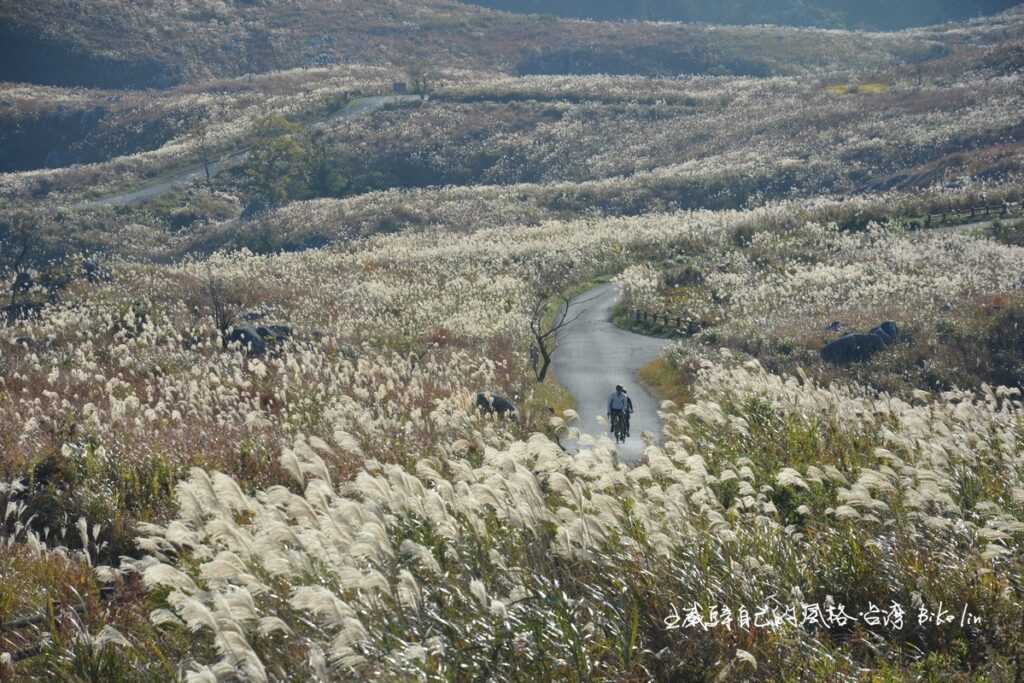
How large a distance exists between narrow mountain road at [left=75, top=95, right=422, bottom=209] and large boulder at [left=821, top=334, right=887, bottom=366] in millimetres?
67148

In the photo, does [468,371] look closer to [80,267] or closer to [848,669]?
[848,669]

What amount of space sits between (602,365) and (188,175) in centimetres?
7138

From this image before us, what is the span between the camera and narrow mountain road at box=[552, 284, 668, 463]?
2172cm

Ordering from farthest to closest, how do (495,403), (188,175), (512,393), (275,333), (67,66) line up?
(67,66) < (188,175) < (275,333) < (512,393) < (495,403)

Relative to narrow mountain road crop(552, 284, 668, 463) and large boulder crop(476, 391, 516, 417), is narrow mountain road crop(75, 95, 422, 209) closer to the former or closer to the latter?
narrow mountain road crop(552, 284, 668, 463)

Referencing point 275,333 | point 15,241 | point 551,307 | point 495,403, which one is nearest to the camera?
point 495,403

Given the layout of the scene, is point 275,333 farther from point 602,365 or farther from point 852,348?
point 852,348

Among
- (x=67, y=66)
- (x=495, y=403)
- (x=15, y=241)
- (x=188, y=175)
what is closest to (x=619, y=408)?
(x=495, y=403)

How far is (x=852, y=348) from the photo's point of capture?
90.9ft

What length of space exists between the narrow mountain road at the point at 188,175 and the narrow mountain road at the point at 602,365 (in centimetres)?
5398

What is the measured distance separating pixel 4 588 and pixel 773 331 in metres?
26.4

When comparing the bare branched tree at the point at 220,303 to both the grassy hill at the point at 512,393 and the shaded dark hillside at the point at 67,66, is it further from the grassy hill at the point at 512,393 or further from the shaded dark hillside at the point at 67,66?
the shaded dark hillside at the point at 67,66

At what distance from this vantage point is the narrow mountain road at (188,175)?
80.3 metres

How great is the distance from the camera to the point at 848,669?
17.9 feet
